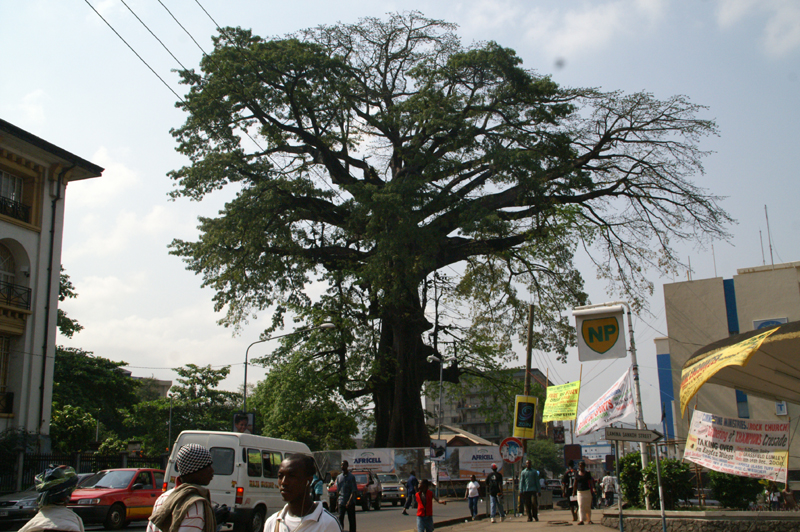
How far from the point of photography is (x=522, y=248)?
94.9ft

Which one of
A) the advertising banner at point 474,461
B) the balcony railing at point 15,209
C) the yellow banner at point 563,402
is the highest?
the balcony railing at point 15,209

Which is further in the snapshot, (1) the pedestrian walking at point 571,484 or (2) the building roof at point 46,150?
(2) the building roof at point 46,150

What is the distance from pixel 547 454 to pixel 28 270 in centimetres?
8812

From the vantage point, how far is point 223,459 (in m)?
14.2

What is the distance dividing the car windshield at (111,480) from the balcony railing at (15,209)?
38.8 ft

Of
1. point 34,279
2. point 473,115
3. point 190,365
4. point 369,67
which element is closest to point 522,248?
point 473,115

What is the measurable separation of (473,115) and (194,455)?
24139mm

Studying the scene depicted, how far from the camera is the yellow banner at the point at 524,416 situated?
20953 millimetres

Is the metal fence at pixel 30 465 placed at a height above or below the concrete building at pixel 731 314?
below

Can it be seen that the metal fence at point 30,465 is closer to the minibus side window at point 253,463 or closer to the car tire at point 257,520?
the car tire at point 257,520

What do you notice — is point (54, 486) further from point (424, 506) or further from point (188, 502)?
point (424, 506)

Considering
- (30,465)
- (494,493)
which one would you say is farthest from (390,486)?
(30,465)

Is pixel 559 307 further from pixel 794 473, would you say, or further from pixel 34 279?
pixel 34 279

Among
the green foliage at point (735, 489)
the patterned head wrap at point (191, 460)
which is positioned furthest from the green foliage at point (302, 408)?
the patterned head wrap at point (191, 460)
